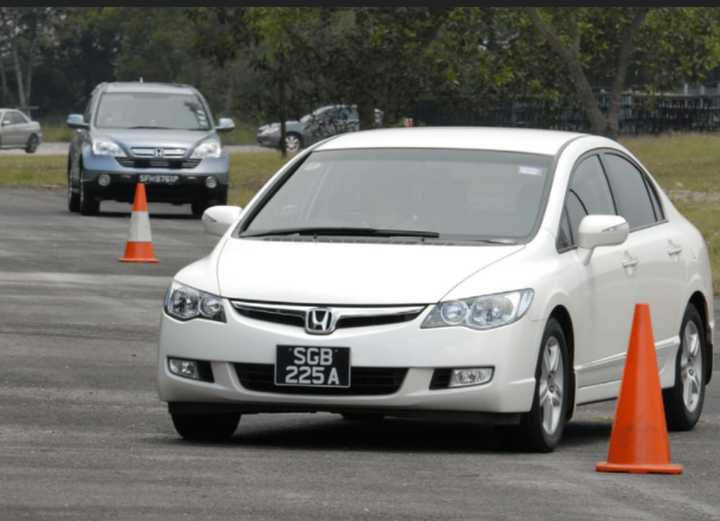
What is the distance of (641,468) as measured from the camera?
926 cm

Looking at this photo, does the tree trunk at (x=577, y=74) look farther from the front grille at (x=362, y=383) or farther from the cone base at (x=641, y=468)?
the cone base at (x=641, y=468)

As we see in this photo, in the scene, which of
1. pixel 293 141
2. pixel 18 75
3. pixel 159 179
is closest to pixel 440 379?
pixel 159 179

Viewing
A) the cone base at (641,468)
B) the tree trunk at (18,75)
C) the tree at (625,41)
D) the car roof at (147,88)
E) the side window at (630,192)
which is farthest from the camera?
the tree trunk at (18,75)

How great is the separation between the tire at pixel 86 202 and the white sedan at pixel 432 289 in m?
19.2

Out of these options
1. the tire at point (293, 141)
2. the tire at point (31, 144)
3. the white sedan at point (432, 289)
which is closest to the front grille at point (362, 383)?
the white sedan at point (432, 289)

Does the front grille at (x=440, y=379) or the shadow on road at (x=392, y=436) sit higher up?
the front grille at (x=440, y=379)

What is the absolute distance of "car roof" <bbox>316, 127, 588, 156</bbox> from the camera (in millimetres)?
11133

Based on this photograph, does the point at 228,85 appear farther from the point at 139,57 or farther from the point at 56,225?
the point at 56,225

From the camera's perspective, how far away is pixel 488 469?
9.29 m

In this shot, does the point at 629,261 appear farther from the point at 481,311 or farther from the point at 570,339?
the point at 481,311

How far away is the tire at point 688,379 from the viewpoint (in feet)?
38.2

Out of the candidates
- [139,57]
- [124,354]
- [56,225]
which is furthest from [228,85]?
[124,354]

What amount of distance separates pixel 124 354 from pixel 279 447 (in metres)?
4.86

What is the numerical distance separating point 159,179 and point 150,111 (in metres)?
1.56
